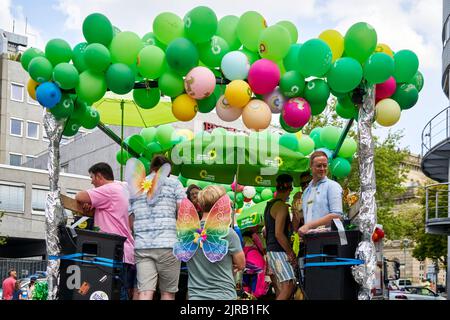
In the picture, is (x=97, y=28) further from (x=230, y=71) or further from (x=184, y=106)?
(x=230, y=71)

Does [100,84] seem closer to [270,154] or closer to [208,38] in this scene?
[208,38]

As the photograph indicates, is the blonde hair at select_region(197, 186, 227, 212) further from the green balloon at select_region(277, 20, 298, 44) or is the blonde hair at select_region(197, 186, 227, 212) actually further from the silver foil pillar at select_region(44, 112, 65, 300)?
the green balloon at select_region(277, 20, 298, 44)

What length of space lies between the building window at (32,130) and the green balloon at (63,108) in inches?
2050

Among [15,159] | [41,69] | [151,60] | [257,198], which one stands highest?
[15,159]

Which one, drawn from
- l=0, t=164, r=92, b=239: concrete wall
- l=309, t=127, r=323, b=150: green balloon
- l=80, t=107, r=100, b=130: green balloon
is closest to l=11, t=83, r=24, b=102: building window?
l=0, t=164, r=92, b=239: concrete wall

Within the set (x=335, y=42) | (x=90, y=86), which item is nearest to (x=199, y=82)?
(x=90, y=86)

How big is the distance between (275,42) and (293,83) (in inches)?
20.5

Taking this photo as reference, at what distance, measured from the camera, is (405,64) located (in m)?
8.34

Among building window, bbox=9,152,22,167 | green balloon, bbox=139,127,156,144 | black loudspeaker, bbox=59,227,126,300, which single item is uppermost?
building window, bbox=9,152,22,167

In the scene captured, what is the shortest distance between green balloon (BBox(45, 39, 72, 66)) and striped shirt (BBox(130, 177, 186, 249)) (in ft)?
7.18

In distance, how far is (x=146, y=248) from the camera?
24.2ft

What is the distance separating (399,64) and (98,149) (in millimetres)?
38196

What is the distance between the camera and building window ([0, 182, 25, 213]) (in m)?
43.2
